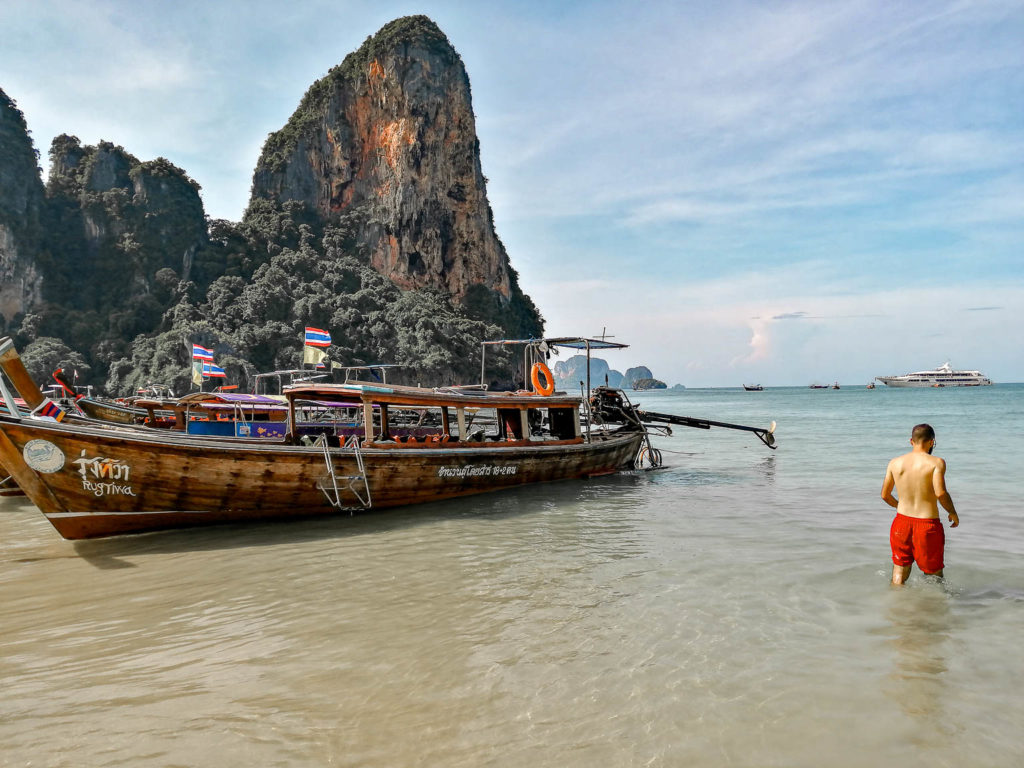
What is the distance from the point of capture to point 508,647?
4996 millimetres

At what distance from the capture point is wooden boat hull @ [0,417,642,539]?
7695 millimetres

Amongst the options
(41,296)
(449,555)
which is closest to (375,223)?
(41,296)

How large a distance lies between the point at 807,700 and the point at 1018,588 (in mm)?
4143

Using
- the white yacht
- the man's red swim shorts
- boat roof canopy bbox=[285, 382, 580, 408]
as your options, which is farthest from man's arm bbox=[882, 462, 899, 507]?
the white yacht

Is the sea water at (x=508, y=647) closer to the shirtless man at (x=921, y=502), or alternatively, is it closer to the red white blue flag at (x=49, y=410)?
the shirtless man at (x=921, y=502)

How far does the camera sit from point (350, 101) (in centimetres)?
7681

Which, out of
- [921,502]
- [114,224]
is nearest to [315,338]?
[921,502]

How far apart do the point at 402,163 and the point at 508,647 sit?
73887 millimetres

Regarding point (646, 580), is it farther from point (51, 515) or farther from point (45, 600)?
point (51, 515)

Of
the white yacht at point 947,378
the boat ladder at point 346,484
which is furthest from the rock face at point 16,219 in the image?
the white yacht at point 947,378

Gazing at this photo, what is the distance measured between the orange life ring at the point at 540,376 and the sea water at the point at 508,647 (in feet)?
16.4

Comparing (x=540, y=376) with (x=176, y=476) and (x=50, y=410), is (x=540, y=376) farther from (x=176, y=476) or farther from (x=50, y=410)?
(x=50, y=410)

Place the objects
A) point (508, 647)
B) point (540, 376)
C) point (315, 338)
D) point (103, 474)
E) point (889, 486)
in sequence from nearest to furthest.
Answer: point (508, 647) < point (889, 486) < point (103, 474) < point (540, 376) < point (315, 338)

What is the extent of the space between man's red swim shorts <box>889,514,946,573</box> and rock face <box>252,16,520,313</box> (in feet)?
229
